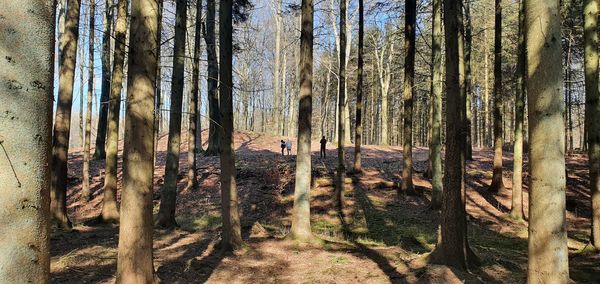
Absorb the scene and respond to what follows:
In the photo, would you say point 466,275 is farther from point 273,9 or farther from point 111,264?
point 273,9

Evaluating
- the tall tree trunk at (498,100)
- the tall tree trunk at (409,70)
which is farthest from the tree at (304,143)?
the tall tree trunk at (498,100)

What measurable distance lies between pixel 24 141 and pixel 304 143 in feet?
23.5

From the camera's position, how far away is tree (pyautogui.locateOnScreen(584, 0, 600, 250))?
874cm

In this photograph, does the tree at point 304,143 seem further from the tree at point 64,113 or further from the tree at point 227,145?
the tree at point 64,113

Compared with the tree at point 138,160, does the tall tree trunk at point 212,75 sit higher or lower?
higher

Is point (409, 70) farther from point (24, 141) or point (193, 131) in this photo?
point (24, 141)

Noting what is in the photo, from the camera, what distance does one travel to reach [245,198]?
15312 millimetres

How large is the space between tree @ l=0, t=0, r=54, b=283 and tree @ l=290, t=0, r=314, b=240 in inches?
272

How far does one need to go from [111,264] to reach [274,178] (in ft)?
A: 34.2

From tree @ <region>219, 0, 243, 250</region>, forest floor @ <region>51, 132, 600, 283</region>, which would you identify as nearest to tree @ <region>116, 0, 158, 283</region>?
forest floor @ <region>51, 132, 600, 283</region>

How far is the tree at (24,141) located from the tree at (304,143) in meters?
6.90

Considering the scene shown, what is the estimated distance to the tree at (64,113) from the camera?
9531 millimetres

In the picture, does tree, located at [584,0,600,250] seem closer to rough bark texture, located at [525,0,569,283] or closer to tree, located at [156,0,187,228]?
rough bark texture, located at [525,0,569,283]

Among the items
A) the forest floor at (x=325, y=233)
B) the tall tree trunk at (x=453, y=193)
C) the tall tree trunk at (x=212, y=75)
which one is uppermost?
the tall tree trunk at (x=212, y=75)
